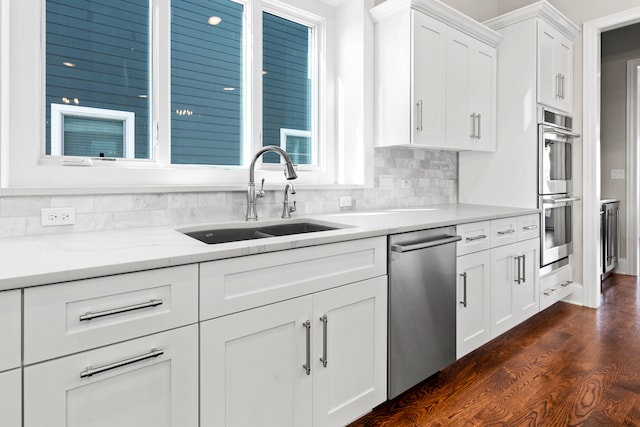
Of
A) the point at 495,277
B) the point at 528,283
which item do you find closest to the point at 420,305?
the point at 495,277

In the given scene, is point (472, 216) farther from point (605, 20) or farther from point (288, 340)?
point (605, 20)

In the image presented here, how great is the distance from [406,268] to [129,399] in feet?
3.98

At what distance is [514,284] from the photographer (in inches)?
101

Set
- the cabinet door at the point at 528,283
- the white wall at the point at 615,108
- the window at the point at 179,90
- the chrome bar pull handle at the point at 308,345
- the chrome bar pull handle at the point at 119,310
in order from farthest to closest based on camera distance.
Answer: the white wall at the point at 615,108 → the cabinet door at the point at 528,283 → the window at the point at 179,90 → the chrome bar pull handle at the point at 308,345 → the chrome bar pull handle at the point at 119,310

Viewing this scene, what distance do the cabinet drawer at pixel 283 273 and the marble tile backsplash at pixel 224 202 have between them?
2.41 ft

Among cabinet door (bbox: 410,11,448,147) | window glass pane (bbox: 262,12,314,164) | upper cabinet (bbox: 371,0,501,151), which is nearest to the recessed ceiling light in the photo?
window glass pane (bbox: 262,12,314,164)

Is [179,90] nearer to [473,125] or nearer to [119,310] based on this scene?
[119,310]

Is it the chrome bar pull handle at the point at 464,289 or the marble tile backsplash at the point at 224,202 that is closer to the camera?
the marble tile backsplash at the point at 224,202

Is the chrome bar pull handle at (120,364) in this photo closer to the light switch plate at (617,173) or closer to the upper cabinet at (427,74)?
the upper cabinet at (427,74)

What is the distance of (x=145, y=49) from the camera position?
194 cm

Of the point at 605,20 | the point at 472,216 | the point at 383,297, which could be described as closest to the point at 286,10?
the point at 472,216

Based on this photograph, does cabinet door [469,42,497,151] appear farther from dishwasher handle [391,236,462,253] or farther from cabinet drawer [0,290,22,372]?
cabinet drawer [0,290,22,372]

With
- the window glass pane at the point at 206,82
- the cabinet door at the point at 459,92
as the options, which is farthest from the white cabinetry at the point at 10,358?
the cabinet door at the point at 459,92

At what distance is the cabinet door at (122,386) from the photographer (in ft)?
3.02
